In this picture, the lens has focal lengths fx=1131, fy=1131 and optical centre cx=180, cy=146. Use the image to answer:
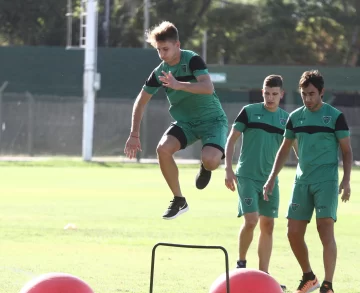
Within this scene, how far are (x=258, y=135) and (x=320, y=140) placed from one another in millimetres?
1446

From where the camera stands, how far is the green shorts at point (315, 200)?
36.2 ft

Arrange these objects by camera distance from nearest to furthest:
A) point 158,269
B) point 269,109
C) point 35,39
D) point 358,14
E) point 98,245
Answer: point 269,109
point 158,269
point 98,245
point 358,14
point 35,39

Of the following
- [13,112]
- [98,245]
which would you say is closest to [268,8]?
[13,112]

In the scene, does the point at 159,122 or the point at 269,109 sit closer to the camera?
the point at 269,109

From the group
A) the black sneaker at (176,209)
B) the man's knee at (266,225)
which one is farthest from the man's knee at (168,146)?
the man's knee at (266,225)

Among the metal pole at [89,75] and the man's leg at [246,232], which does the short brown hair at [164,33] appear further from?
the metal pole at [89,75]

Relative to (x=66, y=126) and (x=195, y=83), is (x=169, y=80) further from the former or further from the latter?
(x=66, y=126)

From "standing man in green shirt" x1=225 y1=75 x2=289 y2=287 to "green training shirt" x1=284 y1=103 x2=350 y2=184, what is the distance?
120 cm

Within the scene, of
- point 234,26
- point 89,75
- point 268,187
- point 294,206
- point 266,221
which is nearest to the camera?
point 294,206

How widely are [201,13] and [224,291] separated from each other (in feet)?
161

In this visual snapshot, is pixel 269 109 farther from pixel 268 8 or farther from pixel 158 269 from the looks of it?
pixel 268 8

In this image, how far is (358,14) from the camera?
55500 millimetres

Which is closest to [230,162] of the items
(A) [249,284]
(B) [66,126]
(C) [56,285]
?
(A) [249,284]

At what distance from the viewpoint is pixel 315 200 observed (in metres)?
11.1
